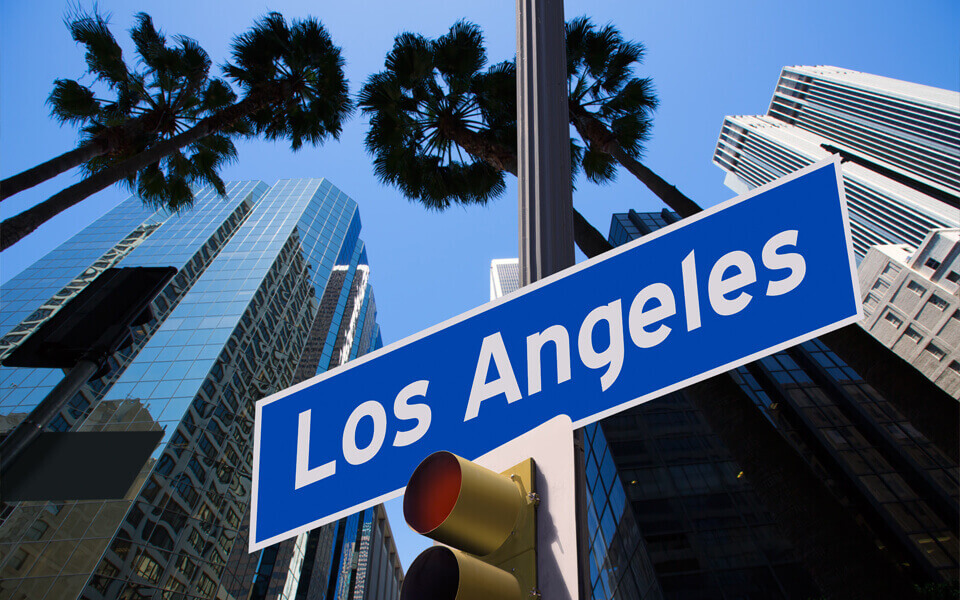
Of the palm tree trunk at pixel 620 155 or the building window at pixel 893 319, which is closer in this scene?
the palm tree trunk at pixel 620 155

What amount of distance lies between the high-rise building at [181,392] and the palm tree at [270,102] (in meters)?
11.9

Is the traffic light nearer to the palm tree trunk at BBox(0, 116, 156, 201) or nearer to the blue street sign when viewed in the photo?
the blue street sign

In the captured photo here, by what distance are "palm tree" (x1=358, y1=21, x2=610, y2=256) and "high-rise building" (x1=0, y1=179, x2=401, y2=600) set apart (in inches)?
635

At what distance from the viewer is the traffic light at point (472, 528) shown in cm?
78

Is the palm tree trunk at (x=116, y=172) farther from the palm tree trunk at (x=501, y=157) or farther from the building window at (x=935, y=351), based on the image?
the building window at (x=935, y=351)

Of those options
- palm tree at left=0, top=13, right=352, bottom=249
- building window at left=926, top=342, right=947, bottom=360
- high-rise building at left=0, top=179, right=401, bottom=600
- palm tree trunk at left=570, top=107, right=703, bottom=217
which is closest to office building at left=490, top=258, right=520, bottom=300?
high-rise building at left=0, top=179, right=401, bottom=600

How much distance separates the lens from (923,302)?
51.1 metres

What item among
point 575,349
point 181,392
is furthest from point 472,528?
point 181,392

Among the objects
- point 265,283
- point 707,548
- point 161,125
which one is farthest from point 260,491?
point 265,283

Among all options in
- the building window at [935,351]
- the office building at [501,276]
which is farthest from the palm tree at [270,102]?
the office building at [501,276]

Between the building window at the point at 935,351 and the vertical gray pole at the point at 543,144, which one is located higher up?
the building window at the point at 935,351

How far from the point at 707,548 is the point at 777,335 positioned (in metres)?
18.8

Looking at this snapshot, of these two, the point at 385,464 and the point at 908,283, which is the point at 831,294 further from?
the point at 908,283

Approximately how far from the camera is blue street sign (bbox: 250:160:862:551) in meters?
1.06
